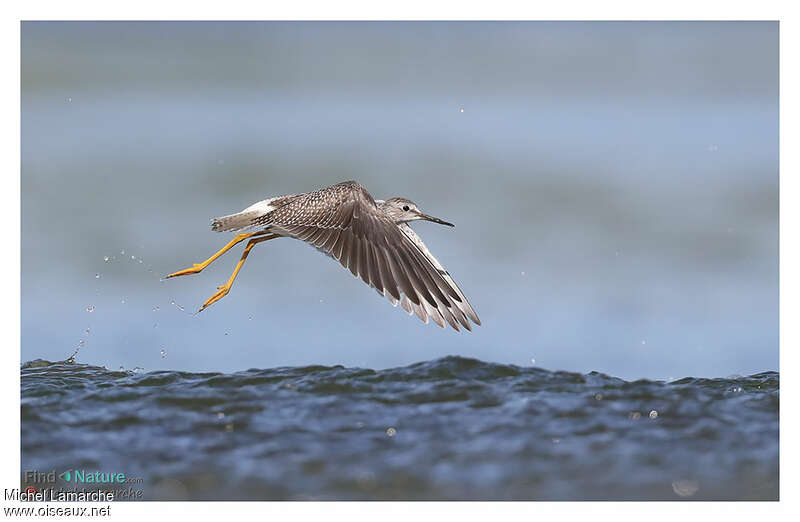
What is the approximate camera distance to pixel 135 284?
1362cm

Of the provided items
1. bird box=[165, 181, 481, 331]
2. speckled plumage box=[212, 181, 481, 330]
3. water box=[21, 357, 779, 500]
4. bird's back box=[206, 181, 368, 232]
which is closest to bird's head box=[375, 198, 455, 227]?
bird box=[165, 181, 481, 331]

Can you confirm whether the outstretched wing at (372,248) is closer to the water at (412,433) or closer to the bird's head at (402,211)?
the water at (412,433)

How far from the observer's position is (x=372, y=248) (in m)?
9.48

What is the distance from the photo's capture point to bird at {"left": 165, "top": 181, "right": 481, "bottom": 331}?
915 cm

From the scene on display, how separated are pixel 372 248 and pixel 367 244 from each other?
3.3 inches

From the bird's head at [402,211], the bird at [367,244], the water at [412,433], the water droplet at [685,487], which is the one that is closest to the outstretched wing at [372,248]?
the bird at [367,244]

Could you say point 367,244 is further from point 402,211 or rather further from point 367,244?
point 402,211

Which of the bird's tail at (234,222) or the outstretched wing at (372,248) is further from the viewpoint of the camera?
the bird's tail at (234,222)

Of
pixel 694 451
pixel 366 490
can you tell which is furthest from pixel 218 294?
pixel 694 451

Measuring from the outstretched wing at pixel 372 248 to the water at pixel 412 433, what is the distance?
769 mm

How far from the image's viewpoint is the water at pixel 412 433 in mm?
6703

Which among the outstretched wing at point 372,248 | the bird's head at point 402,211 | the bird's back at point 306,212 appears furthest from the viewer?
the bird's head at point 402,211

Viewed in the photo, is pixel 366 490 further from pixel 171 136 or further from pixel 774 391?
pixel 171 136

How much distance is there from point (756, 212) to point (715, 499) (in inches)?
402
